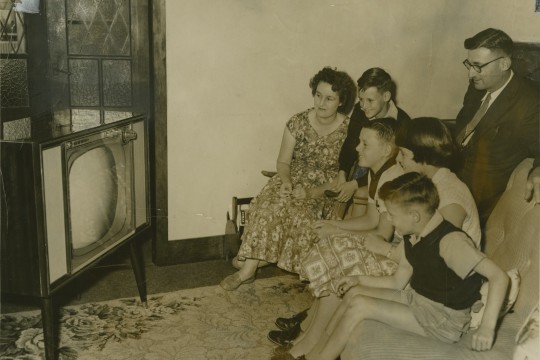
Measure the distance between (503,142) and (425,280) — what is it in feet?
2.77

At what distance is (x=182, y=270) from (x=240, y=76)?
1205mm

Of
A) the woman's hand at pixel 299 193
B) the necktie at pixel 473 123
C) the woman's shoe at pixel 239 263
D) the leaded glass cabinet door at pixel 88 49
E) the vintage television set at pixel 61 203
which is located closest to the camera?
the vintage television set at pixel 61 203

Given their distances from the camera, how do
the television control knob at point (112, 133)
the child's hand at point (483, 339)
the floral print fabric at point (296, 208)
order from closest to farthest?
the child's hand at point (483, 339) < the television control knob at point (112, 133) < the floral print fabric at point (296, 208)

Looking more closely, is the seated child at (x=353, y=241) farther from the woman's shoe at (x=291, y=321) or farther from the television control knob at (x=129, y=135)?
the television control knob at (x=129, y=135)

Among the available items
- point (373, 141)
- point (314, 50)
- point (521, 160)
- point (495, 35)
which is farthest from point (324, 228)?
point (314, 50)

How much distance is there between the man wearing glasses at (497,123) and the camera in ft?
7.82

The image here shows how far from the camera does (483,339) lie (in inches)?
66.6

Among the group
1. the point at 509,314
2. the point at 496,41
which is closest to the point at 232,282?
the point at 509,314

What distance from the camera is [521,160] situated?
7.67 ft

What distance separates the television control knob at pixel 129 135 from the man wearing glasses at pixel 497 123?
143 cm

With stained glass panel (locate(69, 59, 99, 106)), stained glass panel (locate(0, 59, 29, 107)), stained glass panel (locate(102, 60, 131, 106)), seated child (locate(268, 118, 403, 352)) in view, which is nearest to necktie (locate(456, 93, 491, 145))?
seated child (locate(268, 118, 403, 352))

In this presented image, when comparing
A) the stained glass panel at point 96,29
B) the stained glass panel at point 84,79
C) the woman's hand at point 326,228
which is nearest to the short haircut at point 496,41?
the woman's hand at point 326,228

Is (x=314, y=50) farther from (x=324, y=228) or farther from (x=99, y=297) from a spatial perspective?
(x=99, y=297)

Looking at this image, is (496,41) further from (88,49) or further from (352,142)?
(88,49)
